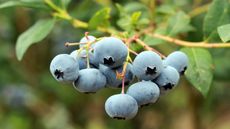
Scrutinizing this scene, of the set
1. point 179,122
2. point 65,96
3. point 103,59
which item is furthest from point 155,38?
point 179,122

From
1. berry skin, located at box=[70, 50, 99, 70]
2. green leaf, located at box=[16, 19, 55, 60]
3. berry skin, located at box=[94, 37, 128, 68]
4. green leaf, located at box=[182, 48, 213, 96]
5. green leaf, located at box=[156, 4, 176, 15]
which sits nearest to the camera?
berry skin, located at box=[94, 37, 128, 68]

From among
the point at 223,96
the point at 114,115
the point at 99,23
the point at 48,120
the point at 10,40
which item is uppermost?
the point at 99,23

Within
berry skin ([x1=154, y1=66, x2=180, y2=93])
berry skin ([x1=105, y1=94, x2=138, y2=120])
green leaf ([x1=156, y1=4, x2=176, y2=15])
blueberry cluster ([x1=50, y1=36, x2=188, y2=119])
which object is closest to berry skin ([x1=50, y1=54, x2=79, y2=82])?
blueberry cluster ([x1=50, y1=36, x2=188, y2=119])

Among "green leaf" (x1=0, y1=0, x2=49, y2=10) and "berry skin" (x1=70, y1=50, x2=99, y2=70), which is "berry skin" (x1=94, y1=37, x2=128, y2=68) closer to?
"berry skin" (x1=70, y1=50, x2=99, y2=70)

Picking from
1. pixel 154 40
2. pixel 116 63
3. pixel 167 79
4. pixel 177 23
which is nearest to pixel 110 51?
pixel 116 63

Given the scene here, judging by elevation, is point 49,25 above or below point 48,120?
above

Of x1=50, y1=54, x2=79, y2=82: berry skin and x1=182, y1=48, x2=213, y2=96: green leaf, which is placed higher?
x1=50, y1=54, x2=79, y2=82: berry skin

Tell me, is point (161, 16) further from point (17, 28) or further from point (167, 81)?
point (17, 28)

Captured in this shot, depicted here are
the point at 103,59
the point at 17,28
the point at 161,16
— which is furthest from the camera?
the point at 17,28
